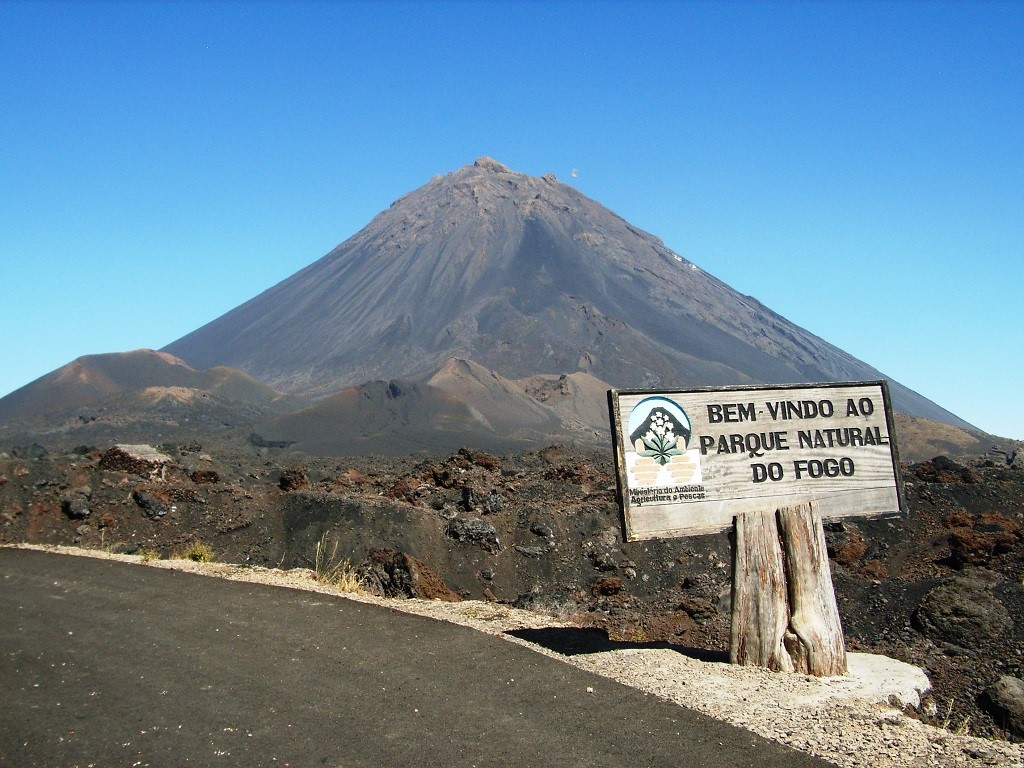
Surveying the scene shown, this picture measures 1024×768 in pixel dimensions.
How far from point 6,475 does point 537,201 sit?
14736 cm

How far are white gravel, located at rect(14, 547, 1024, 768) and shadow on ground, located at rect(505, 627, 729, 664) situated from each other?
0.12 m

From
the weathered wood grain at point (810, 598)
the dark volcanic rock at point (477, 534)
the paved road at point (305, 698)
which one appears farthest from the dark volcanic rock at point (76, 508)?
→ the weathered wood grain at point (810, 598)

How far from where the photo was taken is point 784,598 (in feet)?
21.0

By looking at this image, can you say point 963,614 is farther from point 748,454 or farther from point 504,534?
point 504,534

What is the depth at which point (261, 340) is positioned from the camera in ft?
425

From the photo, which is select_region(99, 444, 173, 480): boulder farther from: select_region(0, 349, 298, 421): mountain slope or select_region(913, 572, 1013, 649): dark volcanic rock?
select_region(0, 349, 298, 421): mountain slope

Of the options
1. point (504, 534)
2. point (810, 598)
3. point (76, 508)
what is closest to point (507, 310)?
point (504, 534)

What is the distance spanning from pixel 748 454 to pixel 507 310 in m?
116

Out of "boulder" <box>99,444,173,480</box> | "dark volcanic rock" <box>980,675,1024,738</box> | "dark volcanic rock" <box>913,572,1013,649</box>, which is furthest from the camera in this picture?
"boulder" <box>99,444,173,480</box>

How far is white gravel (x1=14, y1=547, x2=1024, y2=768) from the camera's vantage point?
4719 mm

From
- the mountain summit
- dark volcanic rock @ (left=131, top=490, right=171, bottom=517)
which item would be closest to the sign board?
dark volcanic rock @ (left=131, top=490, right=171, bottom=517)

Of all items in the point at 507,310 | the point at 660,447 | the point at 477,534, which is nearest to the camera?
the point at 660,447

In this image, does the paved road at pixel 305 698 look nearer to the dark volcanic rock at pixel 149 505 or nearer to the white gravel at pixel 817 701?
the white gravel at pixel 817 701

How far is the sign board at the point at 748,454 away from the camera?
6.48 meters
